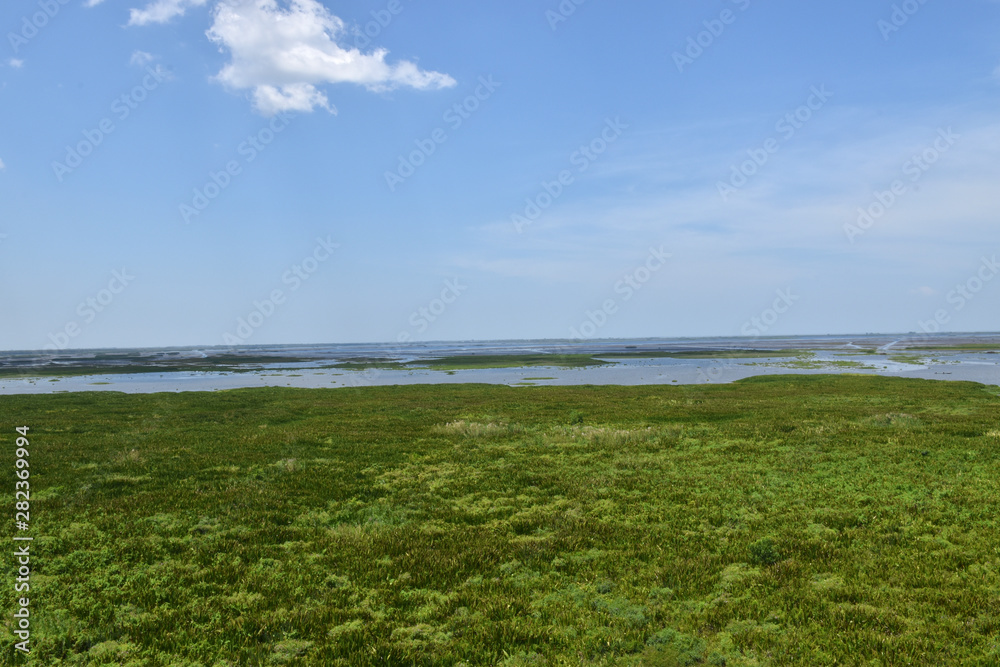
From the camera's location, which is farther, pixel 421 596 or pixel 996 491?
pixel 996 491

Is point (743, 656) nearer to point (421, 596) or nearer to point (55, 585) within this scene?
point (421, 596)

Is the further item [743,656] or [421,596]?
[421,596]

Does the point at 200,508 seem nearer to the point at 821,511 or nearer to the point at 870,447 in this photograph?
the point at 821,511

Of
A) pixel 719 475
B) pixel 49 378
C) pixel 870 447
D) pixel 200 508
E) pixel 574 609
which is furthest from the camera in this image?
pixel 49 378

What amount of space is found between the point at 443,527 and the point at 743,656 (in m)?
8.81

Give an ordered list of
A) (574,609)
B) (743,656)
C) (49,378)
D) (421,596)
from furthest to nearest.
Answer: (49,378) → (421,596) → (574,609) → (743,656)

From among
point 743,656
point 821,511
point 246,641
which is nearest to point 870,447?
point 821,511

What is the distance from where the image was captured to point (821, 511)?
16.3 metres

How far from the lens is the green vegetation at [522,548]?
966cm

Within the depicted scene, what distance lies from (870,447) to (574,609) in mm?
20671

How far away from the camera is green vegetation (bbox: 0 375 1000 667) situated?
31.7 ft

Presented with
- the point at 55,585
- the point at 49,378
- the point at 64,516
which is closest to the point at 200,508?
the point at 64,516

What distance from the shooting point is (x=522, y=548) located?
46.0ft

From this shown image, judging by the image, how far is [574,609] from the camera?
10.8 meters
